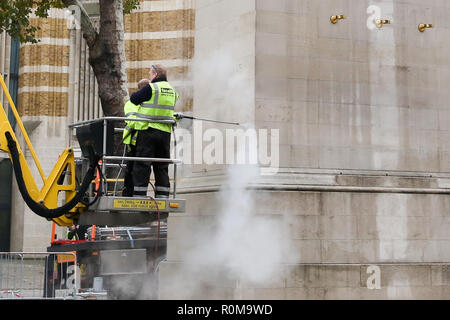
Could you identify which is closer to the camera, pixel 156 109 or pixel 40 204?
pixel 40 204

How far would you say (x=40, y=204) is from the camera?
9789 mm

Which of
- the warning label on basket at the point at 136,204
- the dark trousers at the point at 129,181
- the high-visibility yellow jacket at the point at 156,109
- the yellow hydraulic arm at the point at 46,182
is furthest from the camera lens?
the dark trousers at the point at 129,181

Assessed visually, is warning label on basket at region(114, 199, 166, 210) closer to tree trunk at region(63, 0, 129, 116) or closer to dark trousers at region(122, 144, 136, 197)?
dark trousers at region(122, 144, 136, 197)

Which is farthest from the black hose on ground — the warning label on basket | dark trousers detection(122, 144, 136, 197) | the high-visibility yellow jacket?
the high-visibility yellow jacket

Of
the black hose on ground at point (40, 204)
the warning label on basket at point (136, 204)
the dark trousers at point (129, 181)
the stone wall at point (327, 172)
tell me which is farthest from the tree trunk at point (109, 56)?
the warning label on basket at point (136, 204)

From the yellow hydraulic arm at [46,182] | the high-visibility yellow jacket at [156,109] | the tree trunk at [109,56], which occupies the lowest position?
the yellow hydraulic arm at [46,182]

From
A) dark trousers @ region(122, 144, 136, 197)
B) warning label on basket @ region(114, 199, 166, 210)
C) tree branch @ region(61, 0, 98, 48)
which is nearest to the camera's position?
warning label on basket @ region(114, 199, 166, 210)

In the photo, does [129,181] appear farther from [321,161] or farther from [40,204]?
[321,161]

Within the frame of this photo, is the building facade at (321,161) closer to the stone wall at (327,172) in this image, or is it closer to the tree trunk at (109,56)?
A: the stone wall at (327,172)

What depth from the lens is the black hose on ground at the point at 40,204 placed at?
375 inches

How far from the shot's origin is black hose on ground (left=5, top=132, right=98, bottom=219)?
9516 millimetres

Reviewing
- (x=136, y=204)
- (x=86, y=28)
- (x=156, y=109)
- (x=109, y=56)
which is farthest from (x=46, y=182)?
(x=86, y=28)

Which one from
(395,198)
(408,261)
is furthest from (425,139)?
(408,261)
